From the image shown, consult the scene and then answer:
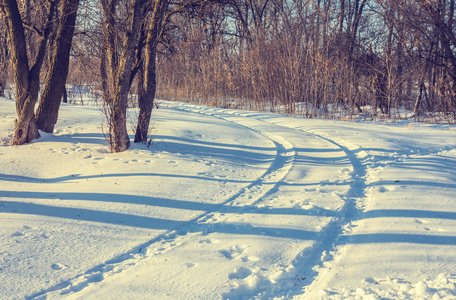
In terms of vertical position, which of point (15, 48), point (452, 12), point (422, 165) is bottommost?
point (422, 165)

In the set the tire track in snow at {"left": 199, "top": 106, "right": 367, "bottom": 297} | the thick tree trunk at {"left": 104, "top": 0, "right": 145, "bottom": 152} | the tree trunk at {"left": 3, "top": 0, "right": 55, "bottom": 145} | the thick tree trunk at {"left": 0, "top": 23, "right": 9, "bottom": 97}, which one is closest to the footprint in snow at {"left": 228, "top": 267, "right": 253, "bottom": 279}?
the tire track in snow at {"left": 199, "top": 106, "right": 367, "bottom": 297}

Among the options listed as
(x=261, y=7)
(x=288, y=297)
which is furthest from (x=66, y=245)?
(x=261, y=7)

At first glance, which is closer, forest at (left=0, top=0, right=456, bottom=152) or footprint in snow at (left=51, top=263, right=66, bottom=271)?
footprint in snow at (left=51, top=263, right=66, bottom=271)

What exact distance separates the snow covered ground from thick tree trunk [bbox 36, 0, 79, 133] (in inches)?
31.6

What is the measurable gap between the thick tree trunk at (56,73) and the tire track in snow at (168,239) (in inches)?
199

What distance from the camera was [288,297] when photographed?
2682 mm

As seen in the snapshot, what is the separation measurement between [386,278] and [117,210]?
288cm

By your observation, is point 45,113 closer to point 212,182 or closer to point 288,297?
point 212,182

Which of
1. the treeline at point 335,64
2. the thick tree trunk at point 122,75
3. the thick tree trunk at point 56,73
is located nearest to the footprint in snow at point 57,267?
the thick tree trunk at point 122,75

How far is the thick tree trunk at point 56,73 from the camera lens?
8.00 metres

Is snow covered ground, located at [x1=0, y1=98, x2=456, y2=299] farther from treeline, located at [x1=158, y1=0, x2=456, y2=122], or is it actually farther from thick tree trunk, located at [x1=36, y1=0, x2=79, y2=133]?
treeline, located at [x1=158, y1=0, x2=456, y2=122]

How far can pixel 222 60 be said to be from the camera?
1927 cm

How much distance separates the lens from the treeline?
559 inches

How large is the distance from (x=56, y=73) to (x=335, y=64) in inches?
392
